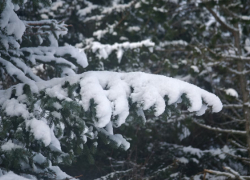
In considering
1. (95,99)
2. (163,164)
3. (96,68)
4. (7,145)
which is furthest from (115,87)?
(163,164)

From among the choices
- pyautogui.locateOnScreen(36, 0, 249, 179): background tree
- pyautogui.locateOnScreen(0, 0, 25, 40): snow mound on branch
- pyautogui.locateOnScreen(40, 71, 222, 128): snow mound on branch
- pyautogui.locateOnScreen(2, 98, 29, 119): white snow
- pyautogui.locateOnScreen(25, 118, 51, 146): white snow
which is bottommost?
pyautogui.locateOnScreen(36, 0, 249, 179): background tree

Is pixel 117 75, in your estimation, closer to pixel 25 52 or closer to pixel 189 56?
pixel 25 52

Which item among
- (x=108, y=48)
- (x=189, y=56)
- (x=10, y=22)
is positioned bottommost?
(x=189, y=56)

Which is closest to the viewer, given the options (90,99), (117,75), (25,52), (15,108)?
(90,99)

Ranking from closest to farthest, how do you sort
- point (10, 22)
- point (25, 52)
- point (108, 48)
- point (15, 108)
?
point (15, 108)
point (10, 22)
point (25, 52)
point (108, 48)

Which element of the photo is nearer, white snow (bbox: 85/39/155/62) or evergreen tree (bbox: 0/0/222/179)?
evergreen tree (bbox: 0/0/222/179)

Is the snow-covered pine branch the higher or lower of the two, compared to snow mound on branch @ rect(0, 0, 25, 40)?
lower

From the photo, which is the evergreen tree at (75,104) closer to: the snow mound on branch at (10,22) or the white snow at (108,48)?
the snow mound on branch at (10,22)

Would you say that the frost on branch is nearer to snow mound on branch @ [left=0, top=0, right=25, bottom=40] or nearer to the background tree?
snow mound on branch @ [left=0, top=0, right=25, bottom=40]

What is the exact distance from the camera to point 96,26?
673cm

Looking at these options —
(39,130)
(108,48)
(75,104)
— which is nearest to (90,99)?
(75,104)

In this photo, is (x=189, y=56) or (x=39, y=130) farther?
(x=189, y=56)

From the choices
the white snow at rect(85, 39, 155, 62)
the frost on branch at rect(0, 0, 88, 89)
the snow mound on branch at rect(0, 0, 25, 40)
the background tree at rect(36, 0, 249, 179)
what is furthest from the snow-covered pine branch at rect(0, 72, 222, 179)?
the white snow at rect(85, 39, 155, 62)

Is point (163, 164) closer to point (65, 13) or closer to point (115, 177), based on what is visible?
point (115, 177)
